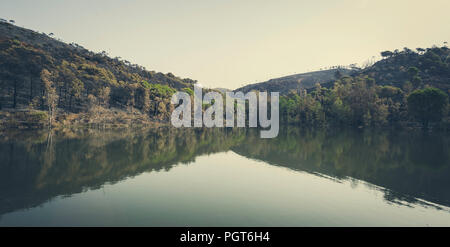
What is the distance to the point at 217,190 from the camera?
22.0 m

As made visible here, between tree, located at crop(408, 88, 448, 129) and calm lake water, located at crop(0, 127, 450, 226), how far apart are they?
71295 millimetres

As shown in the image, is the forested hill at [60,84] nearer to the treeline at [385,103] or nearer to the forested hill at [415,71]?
the treeline at [385,103]

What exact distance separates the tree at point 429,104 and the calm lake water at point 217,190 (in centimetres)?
7129

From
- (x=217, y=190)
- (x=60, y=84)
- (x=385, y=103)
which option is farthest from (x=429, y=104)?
(x=60, y=84)

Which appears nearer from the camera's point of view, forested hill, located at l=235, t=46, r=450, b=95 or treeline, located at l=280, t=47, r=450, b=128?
treeline, located at l=280, t=47, r=450, b=128

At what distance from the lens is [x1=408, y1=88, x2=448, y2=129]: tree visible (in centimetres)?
9519

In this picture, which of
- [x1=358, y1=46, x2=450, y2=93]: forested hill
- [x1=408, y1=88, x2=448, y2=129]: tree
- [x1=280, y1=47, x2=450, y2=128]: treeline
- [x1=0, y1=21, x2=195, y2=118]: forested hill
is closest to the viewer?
[x1=0, y1=21, x2=195, y2=118]: forested hill

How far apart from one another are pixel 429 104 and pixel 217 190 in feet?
336

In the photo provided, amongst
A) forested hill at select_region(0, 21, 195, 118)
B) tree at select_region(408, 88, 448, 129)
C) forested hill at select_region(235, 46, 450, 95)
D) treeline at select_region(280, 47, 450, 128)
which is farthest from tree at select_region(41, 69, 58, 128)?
forested hill at select_region(235, 46, 450, 95)

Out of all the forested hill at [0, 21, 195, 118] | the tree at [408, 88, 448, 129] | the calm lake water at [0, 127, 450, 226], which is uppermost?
the forested hill at [0, 21, 195, 118]

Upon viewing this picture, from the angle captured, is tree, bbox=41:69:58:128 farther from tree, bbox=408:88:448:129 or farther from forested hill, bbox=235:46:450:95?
forested hill, bbox=235:46:450:95

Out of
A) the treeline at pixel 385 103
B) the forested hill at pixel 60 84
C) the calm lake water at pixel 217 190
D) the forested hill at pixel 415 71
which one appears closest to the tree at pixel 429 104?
the treeline at pixel 385 103

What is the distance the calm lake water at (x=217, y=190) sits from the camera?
15.7 m
